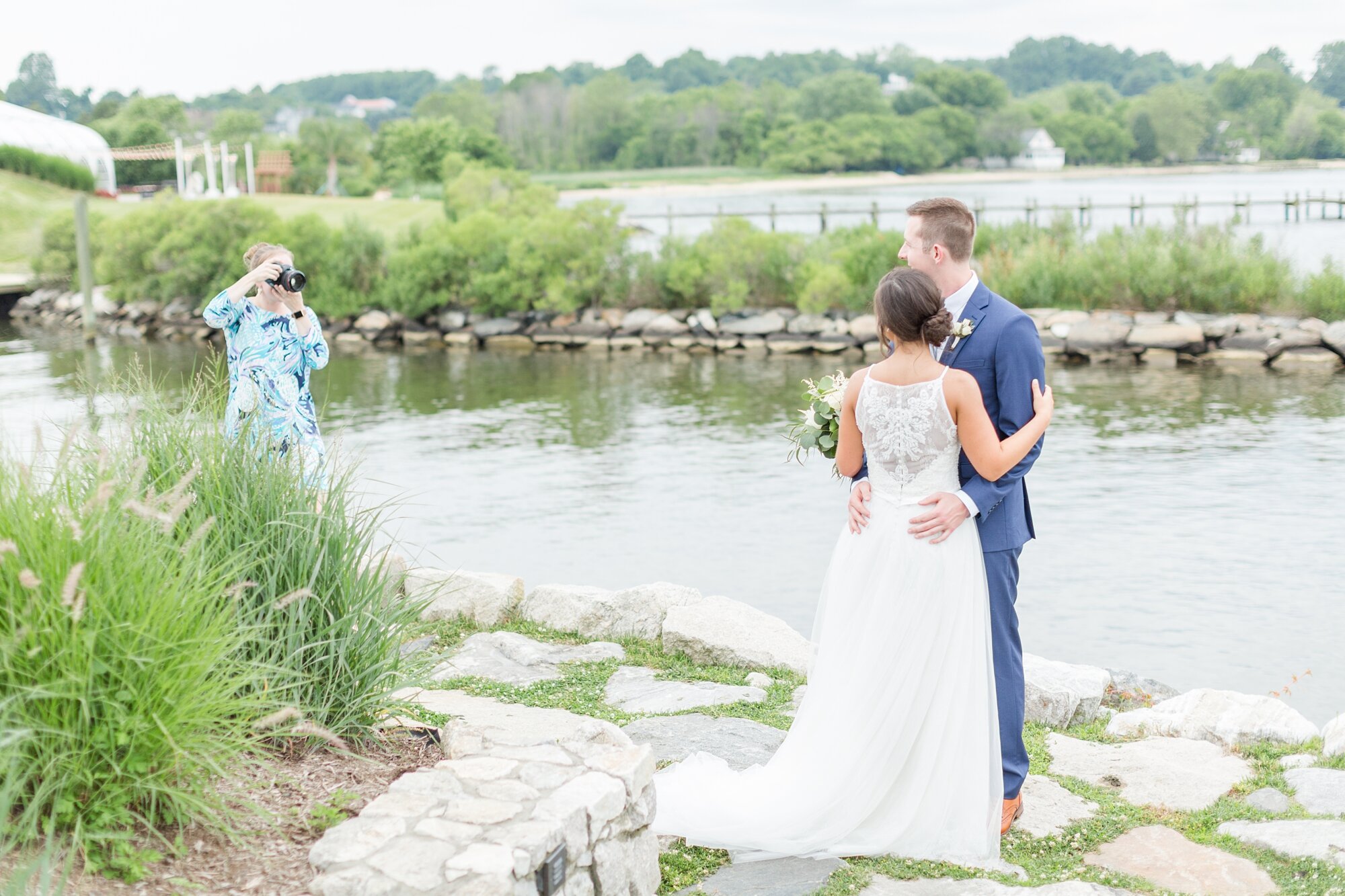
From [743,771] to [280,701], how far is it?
1.72 metres

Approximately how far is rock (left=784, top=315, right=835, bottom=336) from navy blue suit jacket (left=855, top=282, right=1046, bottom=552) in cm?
2345

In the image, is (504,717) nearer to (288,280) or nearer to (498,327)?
(288,280)

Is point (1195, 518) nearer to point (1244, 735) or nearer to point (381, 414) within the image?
point (1244, 735)

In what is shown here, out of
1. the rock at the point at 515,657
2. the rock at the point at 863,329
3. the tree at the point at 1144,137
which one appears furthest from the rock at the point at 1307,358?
the tree at the point at 1144,137

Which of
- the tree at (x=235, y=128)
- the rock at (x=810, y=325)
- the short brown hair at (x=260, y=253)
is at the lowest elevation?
the rock at (x=810, y=325)

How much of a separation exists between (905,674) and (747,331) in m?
24.4

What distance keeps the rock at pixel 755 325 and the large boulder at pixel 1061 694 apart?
22.0 metres


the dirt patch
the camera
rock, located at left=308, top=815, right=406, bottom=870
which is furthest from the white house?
rock, located at left=308, top=815, right=406, bottom=870

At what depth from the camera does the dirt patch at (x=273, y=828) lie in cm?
317

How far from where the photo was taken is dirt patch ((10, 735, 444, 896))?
10.4 feet

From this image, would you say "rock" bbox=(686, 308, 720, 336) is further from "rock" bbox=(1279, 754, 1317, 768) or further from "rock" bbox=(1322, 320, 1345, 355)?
Result: "rock" bbox=(1279, 754, 1317, 768)

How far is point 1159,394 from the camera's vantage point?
67.3 ft

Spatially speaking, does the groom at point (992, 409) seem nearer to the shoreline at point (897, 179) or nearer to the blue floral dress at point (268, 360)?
the blue floral dress at point (268, 360)

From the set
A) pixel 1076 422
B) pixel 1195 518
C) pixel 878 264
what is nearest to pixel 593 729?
pixel 1195 518
